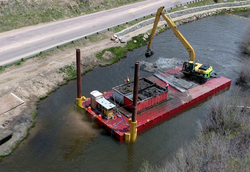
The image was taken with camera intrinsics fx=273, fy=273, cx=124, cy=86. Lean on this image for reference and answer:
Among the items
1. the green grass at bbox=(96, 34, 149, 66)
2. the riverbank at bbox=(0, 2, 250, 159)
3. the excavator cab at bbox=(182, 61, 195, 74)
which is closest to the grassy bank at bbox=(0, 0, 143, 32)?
the riverbank at bbox=(0, 2, 250, 159)

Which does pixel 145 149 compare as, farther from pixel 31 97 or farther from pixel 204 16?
pixel 204 16

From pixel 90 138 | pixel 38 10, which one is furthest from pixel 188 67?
pixel 38 10

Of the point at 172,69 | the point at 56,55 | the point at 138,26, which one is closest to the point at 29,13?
the point at 56,55

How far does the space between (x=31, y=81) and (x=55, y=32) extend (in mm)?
15004

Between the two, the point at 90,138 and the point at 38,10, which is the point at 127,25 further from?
the point at 90,138

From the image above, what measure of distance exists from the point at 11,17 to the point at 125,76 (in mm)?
24004

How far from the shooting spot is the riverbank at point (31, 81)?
2639 centimetres

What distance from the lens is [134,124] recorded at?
2459cm

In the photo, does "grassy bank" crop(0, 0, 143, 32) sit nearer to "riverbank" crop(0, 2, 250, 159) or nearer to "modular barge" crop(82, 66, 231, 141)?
"riverbank" crop(0, 2, 250, 159)

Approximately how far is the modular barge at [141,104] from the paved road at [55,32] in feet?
46.6

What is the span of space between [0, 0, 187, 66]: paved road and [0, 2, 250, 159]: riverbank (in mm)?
2464

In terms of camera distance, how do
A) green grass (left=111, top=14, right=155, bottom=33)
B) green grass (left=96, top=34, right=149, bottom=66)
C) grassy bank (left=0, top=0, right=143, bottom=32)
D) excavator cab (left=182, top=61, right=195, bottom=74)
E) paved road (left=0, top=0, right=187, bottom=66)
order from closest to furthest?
excavator cab (left=182, top=61, right=195, bottom=74) → paved road (left=0, top=0, right=187, bottom=66) → green grass (left=96, top=34, right=149, bottom=66) → grassy bank (left=0, top=0, right=143, bottom=32) → green grass (left=111, top=14, right=155, bottom=33)

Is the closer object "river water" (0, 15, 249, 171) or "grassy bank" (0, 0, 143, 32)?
"river water" (0, 15, 249, 171)

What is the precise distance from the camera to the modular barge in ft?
88.8
